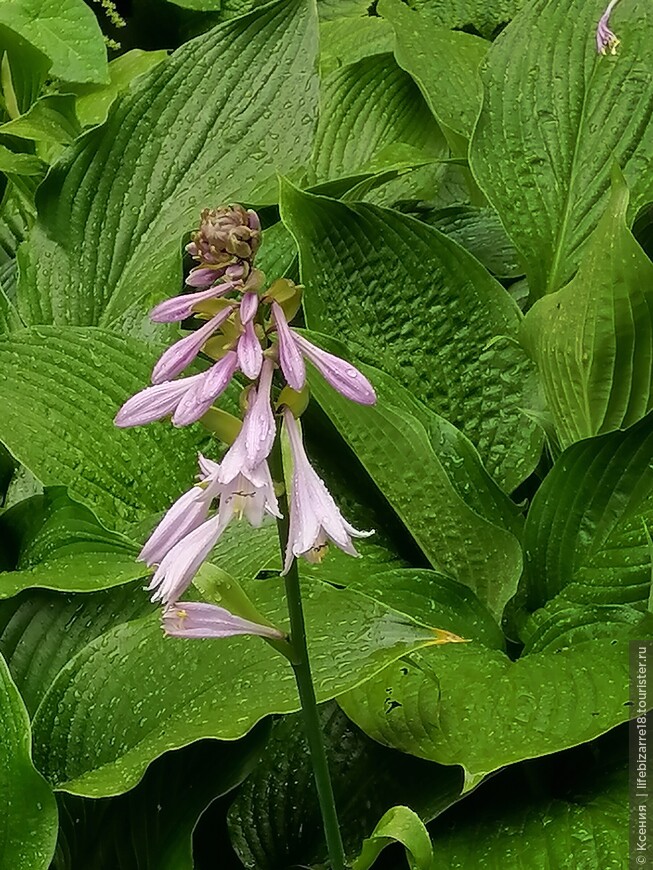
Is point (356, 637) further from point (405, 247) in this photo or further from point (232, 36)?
point (232, 36)

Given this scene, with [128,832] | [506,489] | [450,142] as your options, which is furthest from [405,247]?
[128,832]

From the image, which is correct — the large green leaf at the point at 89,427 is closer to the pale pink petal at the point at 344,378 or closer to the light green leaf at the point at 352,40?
the pale pink petal at the point at 344,378

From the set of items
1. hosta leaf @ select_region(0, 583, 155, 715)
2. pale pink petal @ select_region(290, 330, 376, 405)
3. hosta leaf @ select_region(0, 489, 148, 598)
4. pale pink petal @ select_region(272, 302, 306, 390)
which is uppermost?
pale pink petal @ select_region(272, 302, 306, 390)

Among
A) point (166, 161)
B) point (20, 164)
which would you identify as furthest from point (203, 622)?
point (20, 164)

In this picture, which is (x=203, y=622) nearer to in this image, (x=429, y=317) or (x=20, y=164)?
(x=429, y=317)

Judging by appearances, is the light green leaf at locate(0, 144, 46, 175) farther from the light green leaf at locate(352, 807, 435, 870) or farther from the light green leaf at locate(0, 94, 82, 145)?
the light green leaf at locate(352, 807, 435, 870)

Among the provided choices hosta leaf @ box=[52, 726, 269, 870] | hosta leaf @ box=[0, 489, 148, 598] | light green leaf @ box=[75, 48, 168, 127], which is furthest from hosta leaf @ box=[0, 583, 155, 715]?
light green leaf @ box=[75, 48, 168, 127]
